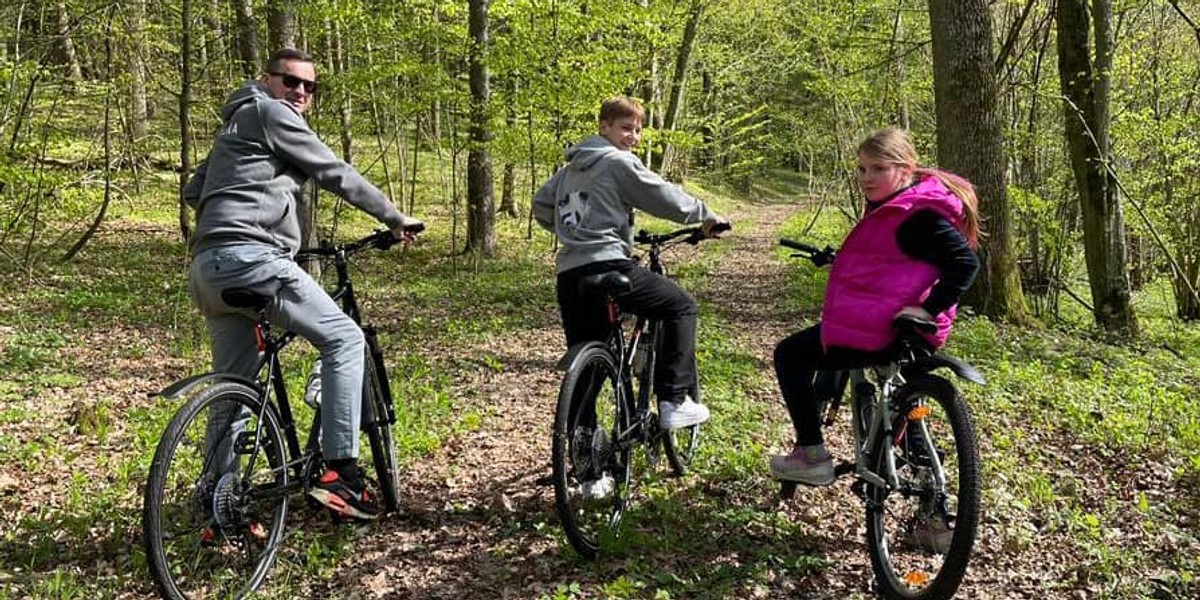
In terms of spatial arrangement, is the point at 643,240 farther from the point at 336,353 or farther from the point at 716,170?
the point at 716,170

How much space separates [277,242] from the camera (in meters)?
3.57

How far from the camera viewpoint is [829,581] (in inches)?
148

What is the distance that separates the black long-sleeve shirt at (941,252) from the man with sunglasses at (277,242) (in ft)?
7.02

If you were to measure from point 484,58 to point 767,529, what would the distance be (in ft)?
31.8

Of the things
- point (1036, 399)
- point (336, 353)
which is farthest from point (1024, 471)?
point (336, 353)

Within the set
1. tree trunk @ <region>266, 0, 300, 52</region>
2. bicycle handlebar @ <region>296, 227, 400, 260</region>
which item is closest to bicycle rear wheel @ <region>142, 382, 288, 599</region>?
bicycle handlebar @ <region>296, 227, 400, 260</region>

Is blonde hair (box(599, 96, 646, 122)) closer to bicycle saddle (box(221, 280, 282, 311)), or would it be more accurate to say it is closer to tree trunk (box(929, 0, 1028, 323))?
bicycle saddle (box(221, 280, 282, 311))

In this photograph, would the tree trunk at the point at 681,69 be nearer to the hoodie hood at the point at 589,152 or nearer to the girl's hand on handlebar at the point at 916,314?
the hoodie hood at the point at 589,152

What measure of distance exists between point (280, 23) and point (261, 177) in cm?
795

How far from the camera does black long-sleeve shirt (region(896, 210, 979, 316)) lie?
135 inches

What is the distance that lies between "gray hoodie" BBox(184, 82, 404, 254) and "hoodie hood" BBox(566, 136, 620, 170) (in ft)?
3.30

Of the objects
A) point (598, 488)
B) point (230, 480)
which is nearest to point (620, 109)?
point (598, 488)

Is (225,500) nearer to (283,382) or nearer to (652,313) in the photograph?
(283,382)

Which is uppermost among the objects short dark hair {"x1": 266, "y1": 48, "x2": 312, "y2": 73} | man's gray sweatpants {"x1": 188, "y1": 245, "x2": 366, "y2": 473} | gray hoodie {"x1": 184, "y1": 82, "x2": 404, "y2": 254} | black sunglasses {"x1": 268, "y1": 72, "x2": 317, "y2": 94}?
short dark hair {"x1": 266, "y1": 48, "x2": 312, "y2": 73}
